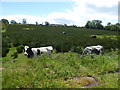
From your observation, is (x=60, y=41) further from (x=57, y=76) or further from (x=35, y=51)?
(x=57, y=76)

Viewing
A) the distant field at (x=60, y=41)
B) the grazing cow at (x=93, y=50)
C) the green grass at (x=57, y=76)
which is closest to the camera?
the green grass at (x=57, y=76)

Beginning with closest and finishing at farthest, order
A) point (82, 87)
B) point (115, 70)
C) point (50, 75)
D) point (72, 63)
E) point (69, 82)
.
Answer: point (82, 87), point (69, 82), point (50, 75), point (115, 70), point (72, 63)

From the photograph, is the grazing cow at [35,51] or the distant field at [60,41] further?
the distant field at [60,41]

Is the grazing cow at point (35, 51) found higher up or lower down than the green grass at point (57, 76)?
higher up

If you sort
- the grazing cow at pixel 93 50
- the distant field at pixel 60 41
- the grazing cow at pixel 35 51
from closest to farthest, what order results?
the grazing cow at pixel 35 51
the grazing cow at pixel 93 50
the distant field at pixel 60 41

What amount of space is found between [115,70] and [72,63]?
2.76 meters

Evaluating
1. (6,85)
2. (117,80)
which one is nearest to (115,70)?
(117,80)

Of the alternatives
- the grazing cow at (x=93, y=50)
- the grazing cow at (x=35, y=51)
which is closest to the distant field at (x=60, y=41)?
the grazing cow at (x=93, y=50)

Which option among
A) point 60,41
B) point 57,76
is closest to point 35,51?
point 57,76

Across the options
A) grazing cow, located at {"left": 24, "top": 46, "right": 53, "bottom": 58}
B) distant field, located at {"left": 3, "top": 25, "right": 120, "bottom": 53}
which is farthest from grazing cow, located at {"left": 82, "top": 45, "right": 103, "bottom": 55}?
grazing cow, located at {"left": 24, "top": 46, "right": 53, "bottom": 58}

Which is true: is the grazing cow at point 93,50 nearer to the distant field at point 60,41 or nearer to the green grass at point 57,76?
the distant field at point 60,41

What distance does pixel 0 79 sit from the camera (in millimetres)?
9055

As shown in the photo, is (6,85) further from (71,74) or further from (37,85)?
(71,74)

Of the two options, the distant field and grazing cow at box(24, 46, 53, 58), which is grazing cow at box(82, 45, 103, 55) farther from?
grazing cow at box(24, 46, 53, 58)
